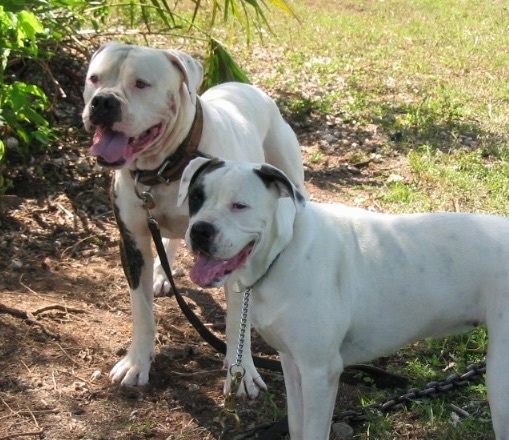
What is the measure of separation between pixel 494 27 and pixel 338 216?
1011 centimetres

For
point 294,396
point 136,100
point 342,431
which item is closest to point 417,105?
point 136,100

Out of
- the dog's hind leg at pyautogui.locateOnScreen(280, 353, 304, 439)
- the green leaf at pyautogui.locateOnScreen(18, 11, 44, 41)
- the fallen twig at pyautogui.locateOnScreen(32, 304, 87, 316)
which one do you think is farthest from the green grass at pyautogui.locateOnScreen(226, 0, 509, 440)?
the green leaf at pyautogui.locateOnScreen(18, 11, 44, 41)

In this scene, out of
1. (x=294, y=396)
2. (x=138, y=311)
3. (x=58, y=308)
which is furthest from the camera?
(x=58, y=308)

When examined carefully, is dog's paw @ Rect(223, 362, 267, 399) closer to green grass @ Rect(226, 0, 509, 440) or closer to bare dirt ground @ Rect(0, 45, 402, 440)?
Result: bare dirt ground @ Rect(0, 45, 402, 440)

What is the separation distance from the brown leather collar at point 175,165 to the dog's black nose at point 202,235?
1.10m

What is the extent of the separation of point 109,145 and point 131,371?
1189mm

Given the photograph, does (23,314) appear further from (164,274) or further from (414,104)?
(414,104)

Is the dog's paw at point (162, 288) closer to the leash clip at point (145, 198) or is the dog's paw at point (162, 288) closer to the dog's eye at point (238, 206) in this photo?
the leash clip at point (145, 198)

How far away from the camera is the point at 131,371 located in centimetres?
438

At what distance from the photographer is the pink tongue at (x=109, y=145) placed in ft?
13.1

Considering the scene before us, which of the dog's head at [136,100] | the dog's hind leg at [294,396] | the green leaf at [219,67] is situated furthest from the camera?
the green leaf at [219,67]

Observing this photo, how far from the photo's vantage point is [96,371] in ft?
14.8

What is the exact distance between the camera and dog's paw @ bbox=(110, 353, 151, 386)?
14.3ft

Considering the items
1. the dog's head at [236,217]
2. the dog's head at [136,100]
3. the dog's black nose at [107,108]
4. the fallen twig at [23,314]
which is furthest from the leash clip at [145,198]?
the fallen twig at [23,314]
